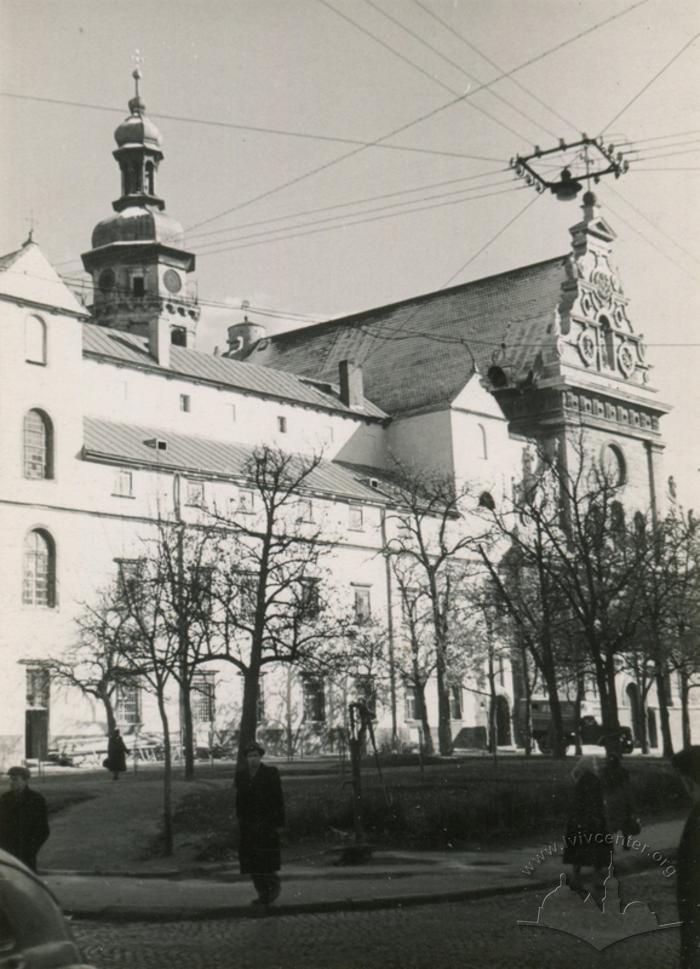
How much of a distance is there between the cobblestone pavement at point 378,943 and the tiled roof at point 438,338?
53.9 metres

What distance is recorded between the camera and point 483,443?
6544 cm

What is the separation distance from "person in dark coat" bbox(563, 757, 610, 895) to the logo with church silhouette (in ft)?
0.86

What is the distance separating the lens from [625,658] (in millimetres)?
46312

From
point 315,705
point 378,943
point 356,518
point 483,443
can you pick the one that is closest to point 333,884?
point 378,943

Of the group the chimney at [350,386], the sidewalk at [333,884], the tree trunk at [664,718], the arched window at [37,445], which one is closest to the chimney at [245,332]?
the chimney at [350,386]

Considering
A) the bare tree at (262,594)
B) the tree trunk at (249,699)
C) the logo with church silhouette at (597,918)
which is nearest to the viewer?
the logo with church silhouette at (597,918)

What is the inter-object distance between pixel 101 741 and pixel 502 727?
23.1 m

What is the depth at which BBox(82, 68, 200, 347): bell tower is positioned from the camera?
234 ft

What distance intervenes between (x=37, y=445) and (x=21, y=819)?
32.1m

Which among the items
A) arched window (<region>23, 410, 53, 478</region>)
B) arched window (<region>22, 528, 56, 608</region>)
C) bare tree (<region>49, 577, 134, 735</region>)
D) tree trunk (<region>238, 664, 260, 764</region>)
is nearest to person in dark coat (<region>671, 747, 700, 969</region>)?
tree trunk (<region>238, 664, 260, 764</region>)

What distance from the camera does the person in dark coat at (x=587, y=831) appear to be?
14.0 metres

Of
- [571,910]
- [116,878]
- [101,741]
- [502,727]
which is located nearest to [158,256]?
[502,727]

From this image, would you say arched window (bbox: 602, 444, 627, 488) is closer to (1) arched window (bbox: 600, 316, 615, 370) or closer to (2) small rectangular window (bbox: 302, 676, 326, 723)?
(1) arched window (bbox: 600, 316, 615, 370)

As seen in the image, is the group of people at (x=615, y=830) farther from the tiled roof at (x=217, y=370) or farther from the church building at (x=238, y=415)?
the tiled roof at (x=217, y=370)
